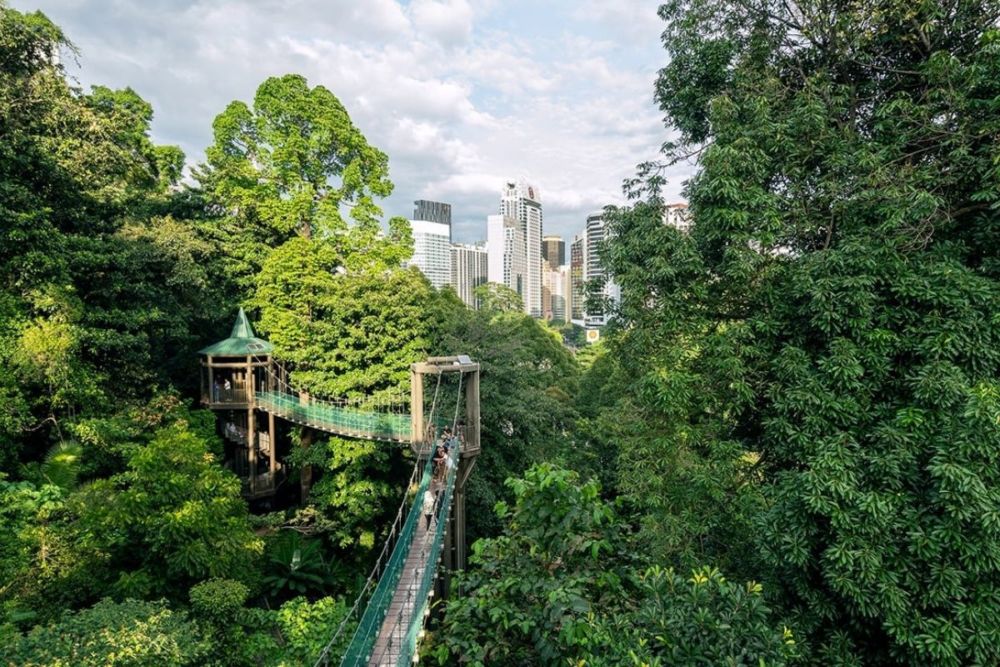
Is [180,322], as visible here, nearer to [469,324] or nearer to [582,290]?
[469,324]

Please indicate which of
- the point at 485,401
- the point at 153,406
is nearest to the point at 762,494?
the point at 485,401

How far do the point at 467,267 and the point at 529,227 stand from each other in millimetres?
14086

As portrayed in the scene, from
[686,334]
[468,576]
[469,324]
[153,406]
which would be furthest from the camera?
[469,324]

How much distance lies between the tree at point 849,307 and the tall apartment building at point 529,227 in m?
73.2

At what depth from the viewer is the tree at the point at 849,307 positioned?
3.31 meters

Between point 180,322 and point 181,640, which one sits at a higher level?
point 180,322

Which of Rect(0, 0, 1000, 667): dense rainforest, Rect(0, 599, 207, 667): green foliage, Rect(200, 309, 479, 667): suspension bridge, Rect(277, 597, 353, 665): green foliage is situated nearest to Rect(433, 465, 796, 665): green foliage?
Rect(0, 0, 1000, 667): dense rainforest

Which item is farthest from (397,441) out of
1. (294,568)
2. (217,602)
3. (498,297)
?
(498,297)

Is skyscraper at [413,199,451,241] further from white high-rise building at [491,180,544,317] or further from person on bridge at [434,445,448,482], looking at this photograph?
person on bridge at [434,445,448,482]

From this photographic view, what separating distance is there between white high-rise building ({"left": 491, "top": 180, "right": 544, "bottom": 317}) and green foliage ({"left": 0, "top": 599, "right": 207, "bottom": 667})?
74.6 m

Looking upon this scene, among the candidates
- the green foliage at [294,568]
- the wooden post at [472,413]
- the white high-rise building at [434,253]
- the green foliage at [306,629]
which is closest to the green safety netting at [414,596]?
the wooden post at [472,413]

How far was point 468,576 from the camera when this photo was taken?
3.43 metres

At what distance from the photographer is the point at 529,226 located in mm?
83188

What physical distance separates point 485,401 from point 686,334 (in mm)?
5185
